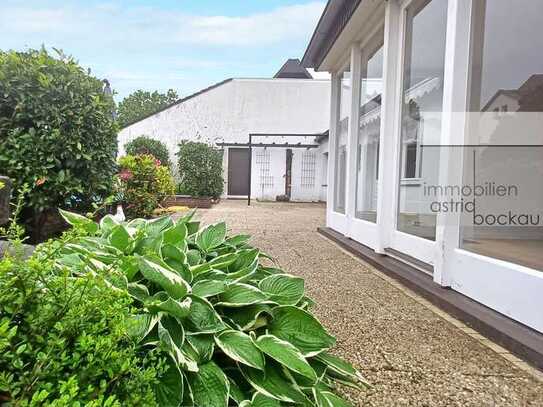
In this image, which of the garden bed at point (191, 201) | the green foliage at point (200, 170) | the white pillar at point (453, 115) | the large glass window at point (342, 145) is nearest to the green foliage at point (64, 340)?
the white pillar at point (453, 115)

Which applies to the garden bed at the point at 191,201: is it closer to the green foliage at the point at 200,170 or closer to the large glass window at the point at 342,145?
the green foliage at the point at 200,170

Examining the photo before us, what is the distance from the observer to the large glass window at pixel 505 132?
2.53m

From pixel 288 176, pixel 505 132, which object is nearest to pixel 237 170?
pixel 288 176

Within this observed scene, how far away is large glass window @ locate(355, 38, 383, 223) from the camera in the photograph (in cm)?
413

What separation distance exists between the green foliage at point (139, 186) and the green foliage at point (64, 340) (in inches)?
243

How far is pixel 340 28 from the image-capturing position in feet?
14.8

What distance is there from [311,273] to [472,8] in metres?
2.27

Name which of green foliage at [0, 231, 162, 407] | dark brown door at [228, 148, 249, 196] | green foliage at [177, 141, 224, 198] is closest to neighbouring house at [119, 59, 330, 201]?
dark brown door at [228, 148, 249, 196]

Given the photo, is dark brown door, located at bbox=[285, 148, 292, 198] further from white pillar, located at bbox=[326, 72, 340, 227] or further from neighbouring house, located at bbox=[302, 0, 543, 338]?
neighbouring house, located at bbox=[302, 0, 543, 338]

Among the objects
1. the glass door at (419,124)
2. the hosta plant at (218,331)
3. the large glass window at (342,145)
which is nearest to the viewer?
the hosta plant at (218,331)

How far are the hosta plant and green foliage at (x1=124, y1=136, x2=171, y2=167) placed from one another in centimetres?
1302

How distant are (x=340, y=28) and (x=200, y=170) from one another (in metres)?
9.08

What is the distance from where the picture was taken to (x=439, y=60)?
304 centimetres

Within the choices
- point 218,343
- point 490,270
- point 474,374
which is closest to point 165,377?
point 218,343
